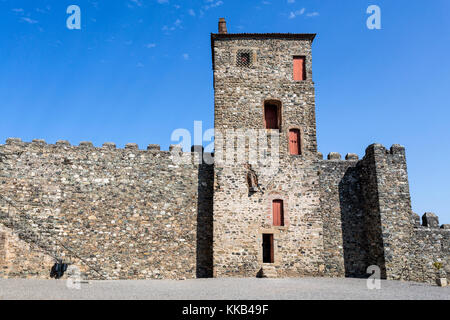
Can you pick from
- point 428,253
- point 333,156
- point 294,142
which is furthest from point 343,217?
point 294,142

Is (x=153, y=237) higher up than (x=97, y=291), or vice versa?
(x=153, y=237)

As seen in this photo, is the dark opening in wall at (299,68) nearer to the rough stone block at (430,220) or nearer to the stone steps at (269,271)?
the rough stone block at (430,220)

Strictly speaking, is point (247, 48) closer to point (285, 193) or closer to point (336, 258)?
point (285, 193)

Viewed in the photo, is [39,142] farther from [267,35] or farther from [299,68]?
[299,68]

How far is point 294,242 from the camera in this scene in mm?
16594

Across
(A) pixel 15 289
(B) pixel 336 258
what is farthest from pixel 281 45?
(A) pixel 15 289

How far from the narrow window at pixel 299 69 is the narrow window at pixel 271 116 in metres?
1.88

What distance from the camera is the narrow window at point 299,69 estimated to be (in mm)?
18797

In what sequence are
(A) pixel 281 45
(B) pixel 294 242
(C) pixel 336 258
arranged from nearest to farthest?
Answer: (B) pixel 294 242 → (C) pixel 336 258 → (A) pixel 281 45

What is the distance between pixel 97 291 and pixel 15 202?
7.97 metres

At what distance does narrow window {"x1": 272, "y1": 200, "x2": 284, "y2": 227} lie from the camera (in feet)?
55.5

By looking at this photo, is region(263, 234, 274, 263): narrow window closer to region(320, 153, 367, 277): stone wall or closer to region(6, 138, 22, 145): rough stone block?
region(320, 153, 367, 277): stone wall

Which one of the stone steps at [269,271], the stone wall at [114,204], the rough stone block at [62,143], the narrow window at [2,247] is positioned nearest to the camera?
the narrow window at [2,247]

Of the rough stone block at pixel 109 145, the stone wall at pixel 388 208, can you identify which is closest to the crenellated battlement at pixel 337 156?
the stone wall at pixel 388 208
